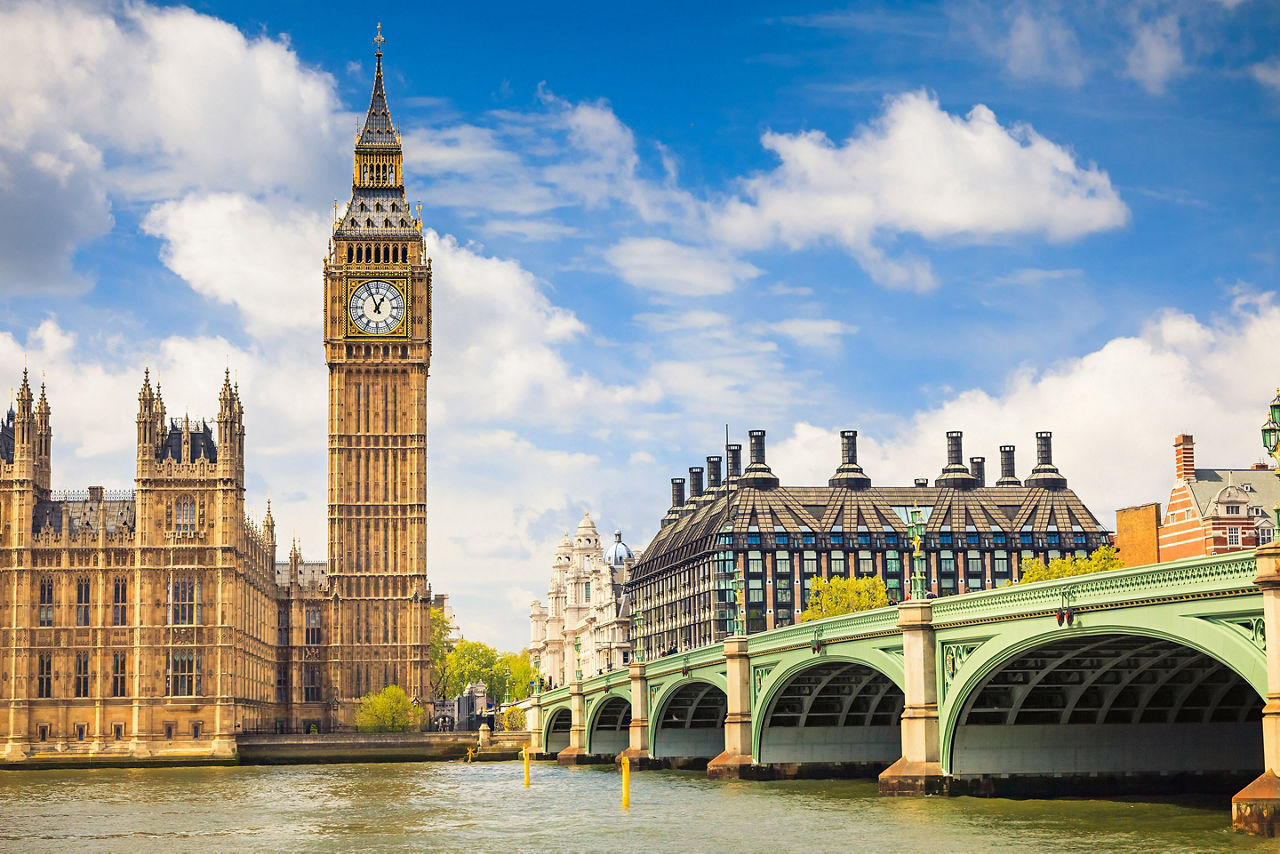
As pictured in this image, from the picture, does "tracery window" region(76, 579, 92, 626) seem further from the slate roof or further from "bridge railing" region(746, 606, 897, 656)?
the slate roof

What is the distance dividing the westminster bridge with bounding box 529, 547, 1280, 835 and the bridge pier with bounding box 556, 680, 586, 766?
26304mm

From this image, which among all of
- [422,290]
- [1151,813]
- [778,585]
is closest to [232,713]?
[422,290]

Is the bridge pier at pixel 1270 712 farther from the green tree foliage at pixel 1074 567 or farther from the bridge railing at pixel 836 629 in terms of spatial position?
the green tree foliage at pixel 1074 567

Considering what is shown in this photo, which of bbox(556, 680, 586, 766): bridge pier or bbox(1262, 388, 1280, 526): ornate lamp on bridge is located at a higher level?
bbox(1262, 388, 1280, 526): ornate lamp on bridge

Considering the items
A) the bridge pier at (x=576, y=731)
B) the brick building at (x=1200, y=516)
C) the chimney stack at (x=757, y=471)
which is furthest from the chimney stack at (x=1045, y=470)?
the bridge pier at (x=576, y=731)

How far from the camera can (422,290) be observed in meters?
152

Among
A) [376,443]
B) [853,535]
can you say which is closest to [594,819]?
[376,443]

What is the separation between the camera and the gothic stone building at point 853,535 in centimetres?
15912

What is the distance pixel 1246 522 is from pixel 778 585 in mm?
55343

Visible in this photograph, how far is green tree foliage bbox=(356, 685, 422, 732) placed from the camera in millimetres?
138750

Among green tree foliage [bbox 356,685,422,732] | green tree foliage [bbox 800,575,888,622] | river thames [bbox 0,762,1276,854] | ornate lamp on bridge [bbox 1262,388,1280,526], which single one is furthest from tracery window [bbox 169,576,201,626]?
ornate lamp on bridge [bbox 1262,388,1280,526]

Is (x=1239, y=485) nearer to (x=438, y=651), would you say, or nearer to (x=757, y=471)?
(x=757, y=471)

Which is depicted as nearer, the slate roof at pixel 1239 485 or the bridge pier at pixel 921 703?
the bridge pier at pixel 921 703

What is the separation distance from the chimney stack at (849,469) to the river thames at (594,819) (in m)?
85.1
